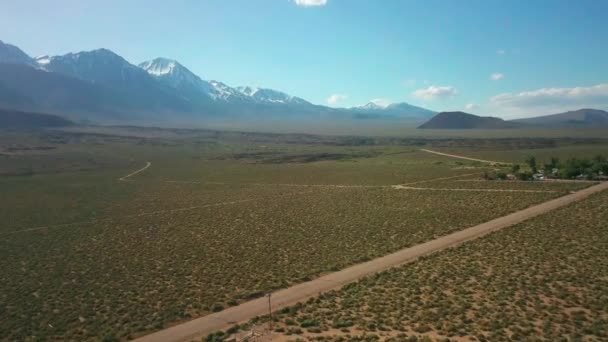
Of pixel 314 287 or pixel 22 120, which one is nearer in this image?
pixel 314 287

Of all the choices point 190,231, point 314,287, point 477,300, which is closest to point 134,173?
point 190,231

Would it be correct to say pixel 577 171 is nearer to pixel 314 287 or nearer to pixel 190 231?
pixel 190 231

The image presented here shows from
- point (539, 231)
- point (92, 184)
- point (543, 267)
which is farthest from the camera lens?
point (92, 184)

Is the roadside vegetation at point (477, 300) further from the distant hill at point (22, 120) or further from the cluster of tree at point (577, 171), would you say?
the distant hill at point (22, 120)

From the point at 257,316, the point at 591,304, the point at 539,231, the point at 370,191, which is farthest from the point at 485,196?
the point at 257,316

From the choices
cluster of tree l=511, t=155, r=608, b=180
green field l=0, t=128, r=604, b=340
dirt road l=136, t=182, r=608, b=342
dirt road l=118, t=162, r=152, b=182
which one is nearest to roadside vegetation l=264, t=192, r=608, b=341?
dirt road l=136, t=182, r=608, b=342

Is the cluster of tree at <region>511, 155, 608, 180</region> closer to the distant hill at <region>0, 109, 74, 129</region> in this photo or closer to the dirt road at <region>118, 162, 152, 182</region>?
the dirt road at <region>118, 162, 152, 182</region>

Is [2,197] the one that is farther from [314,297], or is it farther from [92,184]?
[314,297]
